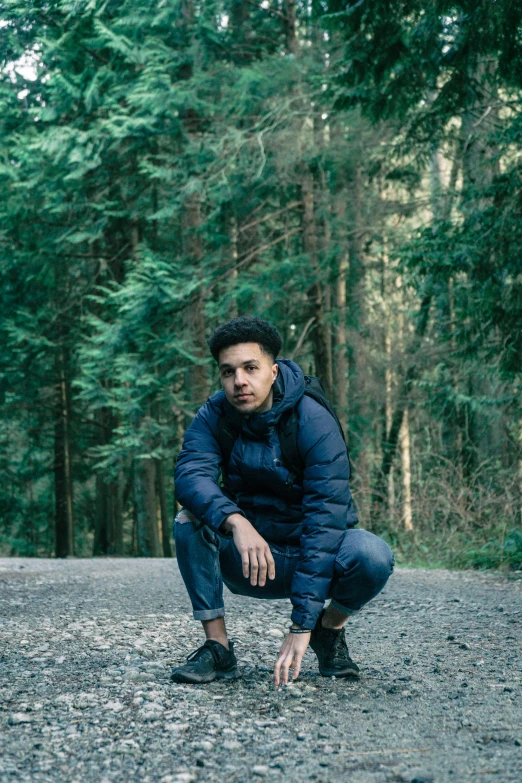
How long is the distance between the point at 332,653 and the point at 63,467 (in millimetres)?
19780

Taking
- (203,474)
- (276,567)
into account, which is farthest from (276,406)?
(276,567)

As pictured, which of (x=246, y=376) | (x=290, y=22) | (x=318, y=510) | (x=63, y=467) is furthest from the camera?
(x=63, y=467)

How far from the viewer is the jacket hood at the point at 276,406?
3.70m

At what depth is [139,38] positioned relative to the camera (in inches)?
679

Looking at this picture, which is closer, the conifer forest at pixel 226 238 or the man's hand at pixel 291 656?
the man's hand at pixel 291 656

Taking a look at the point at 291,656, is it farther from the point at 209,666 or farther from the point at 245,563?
the point at 209,666

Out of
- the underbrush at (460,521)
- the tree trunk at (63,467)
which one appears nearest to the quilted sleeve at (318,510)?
the underbrush at (460,521)

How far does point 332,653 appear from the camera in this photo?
3926 millimetres

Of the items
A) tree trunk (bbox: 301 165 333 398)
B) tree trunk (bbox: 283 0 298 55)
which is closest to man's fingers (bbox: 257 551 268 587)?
tree trunk (bbox: 301 165 333 398)

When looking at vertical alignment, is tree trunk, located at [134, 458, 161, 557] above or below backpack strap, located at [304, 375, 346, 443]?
below

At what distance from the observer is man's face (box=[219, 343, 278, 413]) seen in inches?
146

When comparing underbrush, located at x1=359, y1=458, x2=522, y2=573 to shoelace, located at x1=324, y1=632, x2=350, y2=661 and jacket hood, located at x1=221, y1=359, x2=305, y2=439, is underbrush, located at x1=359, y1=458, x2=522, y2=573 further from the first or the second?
jacket hood, located at x1=221, y1=359, x2=305, y2=439

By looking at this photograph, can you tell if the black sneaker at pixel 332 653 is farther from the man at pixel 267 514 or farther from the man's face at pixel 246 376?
the man's face at pixel 246 376

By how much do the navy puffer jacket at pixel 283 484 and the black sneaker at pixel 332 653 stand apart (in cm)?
41
